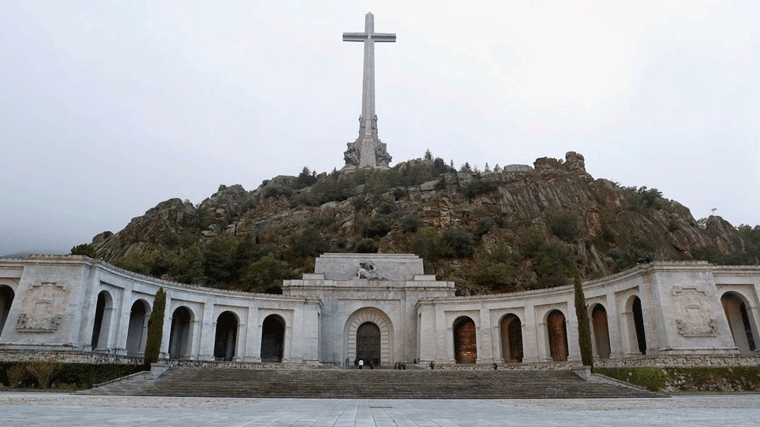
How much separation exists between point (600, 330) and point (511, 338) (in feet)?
24.7

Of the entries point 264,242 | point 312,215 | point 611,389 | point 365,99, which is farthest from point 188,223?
point 611,389

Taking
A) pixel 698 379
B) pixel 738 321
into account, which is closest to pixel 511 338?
pixel 738 321

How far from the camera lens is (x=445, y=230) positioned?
68938 mm

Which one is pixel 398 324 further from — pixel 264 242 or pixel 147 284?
pixel 264 242

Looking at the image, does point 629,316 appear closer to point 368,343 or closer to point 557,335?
point 557,335

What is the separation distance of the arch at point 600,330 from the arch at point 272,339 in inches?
924

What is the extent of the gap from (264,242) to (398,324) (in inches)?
1349

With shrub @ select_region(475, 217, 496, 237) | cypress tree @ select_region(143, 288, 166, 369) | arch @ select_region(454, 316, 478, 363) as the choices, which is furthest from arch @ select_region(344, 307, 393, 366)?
shrub @ select_region(475, 217, 496, 237)

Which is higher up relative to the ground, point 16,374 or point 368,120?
point 368,120

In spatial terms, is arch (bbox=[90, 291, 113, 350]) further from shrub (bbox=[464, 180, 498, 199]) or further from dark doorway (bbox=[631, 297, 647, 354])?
shrub (bbox=[464, 180, 498, 199])

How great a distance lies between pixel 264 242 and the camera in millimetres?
70562

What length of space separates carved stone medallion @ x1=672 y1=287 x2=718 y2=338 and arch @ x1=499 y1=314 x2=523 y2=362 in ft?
43.7

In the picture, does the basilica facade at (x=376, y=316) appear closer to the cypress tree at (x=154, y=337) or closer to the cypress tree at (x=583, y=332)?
the cypress tree at (x=154, y=337)

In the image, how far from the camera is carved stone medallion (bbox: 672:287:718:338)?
27109mm
